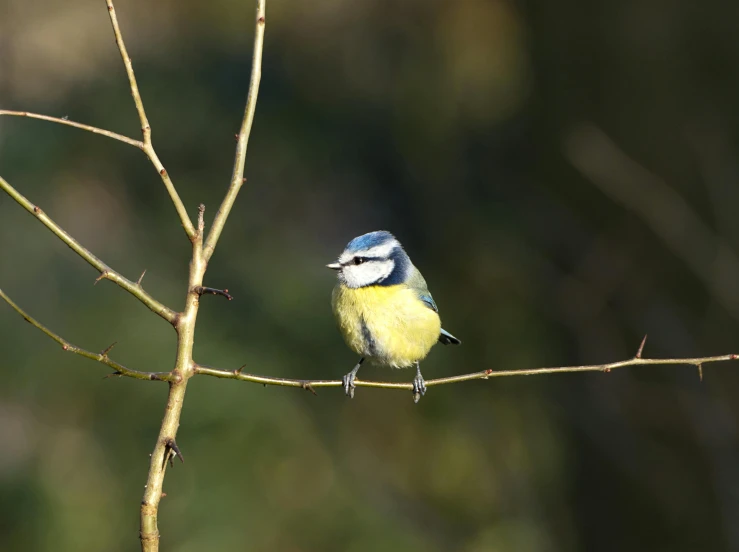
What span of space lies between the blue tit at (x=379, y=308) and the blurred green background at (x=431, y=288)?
62.7 inches

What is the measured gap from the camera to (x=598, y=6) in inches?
139

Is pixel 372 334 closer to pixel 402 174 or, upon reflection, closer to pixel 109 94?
pixel 402 174

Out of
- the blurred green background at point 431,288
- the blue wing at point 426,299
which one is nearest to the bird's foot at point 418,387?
the blue wing at point 426,299

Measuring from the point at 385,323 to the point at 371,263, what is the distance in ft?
0.47

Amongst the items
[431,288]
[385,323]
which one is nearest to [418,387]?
[385,323]

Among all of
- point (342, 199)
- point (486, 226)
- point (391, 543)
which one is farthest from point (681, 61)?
point (342, 199)

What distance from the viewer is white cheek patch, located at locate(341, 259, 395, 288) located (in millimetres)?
1770

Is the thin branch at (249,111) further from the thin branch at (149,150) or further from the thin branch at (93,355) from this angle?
the thin branch at (93,355)

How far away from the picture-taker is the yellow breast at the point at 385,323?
173 centimetres

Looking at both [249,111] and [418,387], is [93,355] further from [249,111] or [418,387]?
[418,387]

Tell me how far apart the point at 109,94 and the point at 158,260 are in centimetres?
163

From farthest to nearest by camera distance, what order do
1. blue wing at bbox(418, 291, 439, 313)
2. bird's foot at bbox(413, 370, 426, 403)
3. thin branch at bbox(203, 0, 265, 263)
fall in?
blue wing at bbox(418, 291, 439, 313) < bird's foot at bbox(413, 370, 426, 403) < thin branch at bbox(203, 0, 265, 263)

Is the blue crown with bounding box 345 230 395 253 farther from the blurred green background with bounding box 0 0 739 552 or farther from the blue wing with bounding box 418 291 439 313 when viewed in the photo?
the blurred green background with bounding box 0 0 739 552

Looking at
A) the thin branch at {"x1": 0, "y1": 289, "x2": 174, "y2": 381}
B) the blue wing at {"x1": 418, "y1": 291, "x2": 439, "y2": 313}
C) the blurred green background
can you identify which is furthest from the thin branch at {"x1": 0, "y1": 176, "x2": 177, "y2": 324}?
the blurred green background
